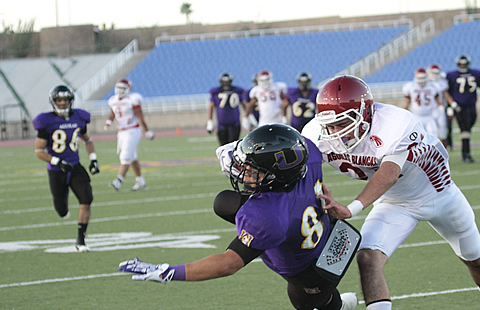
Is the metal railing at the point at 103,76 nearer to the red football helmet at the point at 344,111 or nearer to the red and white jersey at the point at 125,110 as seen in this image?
the red and white jersey at the point at 125,110

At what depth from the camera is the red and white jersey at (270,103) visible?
1257 cm

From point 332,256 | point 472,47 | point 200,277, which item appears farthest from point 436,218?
point 472,47

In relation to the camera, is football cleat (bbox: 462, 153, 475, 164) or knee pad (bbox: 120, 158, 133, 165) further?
football cleat (bbox: 462, 153, 475, 164)

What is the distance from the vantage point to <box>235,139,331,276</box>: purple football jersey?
2820mm

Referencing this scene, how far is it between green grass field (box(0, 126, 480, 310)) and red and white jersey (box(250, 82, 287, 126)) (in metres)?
1.57

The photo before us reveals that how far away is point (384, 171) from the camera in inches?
134

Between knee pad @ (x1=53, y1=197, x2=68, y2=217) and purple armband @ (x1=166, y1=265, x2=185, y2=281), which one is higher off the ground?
purple armband @ (x1=166, y1=265, x2=185, y2=281)

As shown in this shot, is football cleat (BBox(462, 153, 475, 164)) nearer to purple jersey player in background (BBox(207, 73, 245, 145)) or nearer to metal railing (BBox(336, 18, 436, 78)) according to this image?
purple jersey player in background (BBox(207, 73, 245, 145))

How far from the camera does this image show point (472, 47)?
1104 inches

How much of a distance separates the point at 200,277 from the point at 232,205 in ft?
1.25

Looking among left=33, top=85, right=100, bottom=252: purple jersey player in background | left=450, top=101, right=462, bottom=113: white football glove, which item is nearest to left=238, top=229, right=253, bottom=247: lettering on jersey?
left=33, top=85, right=100, bottom=252: purple jersey player in background

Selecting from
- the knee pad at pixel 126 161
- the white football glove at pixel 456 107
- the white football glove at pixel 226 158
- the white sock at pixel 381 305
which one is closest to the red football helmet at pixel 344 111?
the white football glove at pixel 226 158

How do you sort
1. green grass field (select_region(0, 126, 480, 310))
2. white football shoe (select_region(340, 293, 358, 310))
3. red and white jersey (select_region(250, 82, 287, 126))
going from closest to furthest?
white football shoe (select_region(340, 293, 358, 310)) < green grass field (select_region(0, 126, 480, 310)) < red and white jersey (select_region(250, 82, 287, 126))

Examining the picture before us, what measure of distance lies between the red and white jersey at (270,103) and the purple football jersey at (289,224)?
9.25 metres
